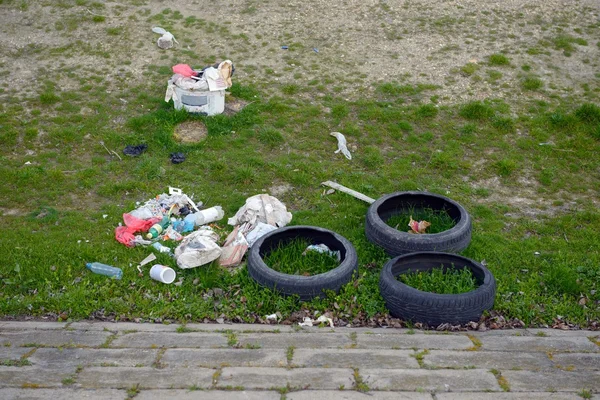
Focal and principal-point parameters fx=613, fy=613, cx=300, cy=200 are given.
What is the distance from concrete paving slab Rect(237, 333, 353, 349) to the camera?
17.7 feet

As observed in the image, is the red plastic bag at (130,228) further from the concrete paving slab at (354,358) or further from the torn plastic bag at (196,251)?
the concrete paving slab at (354,358)

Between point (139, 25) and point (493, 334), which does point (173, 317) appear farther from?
point (139, 25)

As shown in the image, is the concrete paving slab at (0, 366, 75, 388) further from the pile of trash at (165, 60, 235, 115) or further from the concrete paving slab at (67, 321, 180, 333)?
the pile of trash at (165, 60, 235, 115)

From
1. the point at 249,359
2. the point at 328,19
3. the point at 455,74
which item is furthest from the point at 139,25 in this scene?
the point at 249,359

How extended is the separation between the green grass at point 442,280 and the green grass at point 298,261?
0.81m

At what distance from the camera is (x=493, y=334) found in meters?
5.73

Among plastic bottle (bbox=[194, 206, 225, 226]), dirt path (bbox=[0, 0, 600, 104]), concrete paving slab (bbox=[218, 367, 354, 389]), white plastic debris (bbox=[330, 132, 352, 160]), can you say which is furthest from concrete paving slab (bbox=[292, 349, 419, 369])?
dirt path (bbox=[0, 0, 600, 104])

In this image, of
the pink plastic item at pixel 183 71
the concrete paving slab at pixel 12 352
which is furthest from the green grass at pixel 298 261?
the pink plastic item at pixel 183 71

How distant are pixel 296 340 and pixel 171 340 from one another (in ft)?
3.68

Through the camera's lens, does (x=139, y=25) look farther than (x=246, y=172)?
Yes

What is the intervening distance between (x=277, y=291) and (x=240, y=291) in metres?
0.45

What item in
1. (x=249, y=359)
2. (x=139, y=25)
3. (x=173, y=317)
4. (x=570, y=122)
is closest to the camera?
(x=249, y=359)

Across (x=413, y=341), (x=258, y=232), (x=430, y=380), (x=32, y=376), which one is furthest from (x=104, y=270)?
(x=430, y=380)

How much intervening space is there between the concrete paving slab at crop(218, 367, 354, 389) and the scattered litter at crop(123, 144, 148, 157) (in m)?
4.65
